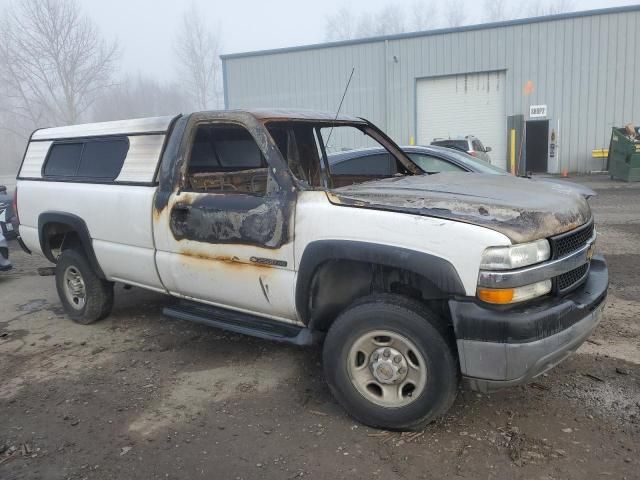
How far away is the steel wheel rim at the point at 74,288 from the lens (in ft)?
Answer: 16.9

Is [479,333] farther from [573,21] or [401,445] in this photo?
[573,21]

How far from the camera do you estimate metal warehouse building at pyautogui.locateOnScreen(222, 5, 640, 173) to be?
69.1ft

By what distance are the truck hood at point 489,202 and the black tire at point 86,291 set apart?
2.86 m

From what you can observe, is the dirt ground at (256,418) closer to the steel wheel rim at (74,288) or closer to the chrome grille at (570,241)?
the steel wheel rim at (74,288)

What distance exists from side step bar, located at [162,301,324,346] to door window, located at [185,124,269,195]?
3.12 ft

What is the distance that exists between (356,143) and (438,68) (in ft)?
21.6

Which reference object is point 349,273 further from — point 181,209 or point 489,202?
point 181,209

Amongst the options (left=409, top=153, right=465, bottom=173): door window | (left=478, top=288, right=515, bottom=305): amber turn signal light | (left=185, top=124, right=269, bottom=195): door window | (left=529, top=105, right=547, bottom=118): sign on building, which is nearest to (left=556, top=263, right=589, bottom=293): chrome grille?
(left=478, top=288, right=515, bottom=305): amber turn signal light

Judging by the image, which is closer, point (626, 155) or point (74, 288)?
point (74, 288)

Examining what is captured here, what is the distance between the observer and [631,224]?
918 cm

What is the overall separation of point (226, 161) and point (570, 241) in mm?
2925

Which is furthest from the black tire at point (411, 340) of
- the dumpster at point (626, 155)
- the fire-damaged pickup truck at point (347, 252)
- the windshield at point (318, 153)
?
the dumpster at point (626, 155)

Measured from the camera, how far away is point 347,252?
303 cm

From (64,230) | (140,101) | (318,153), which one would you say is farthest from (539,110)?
(140,101)
